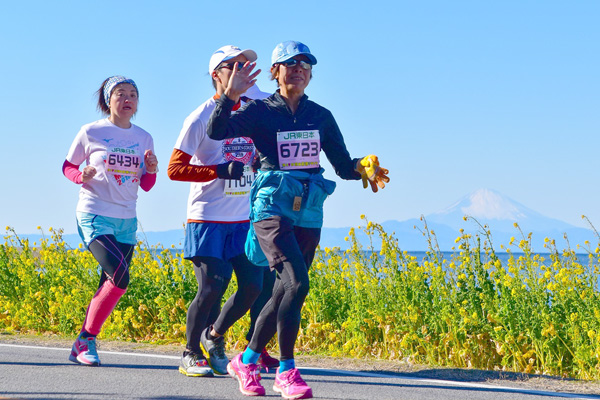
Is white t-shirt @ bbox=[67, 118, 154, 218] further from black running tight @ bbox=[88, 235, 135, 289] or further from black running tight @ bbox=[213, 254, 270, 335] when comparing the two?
black running tight @ bbox=[213, 254, 270, 335]

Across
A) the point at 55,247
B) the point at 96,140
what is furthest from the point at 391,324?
the point at 55,247

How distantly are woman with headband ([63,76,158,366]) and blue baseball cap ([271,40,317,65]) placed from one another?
1744 mm

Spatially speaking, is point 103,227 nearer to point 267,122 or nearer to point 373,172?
point 267,122

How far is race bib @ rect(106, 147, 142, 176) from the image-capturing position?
6254 mm

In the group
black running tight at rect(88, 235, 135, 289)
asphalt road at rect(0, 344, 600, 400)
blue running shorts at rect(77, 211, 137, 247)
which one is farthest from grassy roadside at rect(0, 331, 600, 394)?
blue running shorts at rect(77, 211, 137, 247)

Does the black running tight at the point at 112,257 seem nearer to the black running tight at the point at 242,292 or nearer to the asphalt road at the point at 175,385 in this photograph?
the asphalt road at the point at 175,385

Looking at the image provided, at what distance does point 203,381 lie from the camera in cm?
567

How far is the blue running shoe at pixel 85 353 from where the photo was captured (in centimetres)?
639

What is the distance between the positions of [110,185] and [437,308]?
3.00 metres

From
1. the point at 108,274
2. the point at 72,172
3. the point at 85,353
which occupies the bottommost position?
the point at 85,353

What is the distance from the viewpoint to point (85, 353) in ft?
21.0

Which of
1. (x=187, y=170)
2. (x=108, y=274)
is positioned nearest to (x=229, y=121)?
(x=187, y=170)

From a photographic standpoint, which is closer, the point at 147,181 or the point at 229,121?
the point at 229,121

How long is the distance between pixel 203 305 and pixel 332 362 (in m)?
1.55
